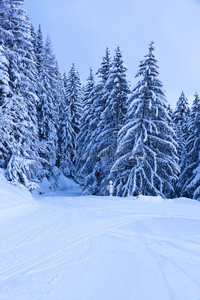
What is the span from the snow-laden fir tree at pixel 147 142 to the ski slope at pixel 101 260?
7.61 meters

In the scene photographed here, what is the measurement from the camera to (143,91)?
13.2 m

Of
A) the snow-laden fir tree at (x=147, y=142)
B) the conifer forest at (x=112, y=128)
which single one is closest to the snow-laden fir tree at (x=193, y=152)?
the conifer forest at (x=112, y=128)

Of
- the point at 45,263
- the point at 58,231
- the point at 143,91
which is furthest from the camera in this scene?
the point at 143,91

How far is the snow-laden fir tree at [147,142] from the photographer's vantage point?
487 inches

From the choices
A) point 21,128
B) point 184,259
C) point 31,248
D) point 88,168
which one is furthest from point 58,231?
point 88,168

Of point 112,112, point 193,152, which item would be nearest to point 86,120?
point 112,112

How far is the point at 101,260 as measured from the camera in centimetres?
281

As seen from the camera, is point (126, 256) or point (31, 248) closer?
point (126, 256)

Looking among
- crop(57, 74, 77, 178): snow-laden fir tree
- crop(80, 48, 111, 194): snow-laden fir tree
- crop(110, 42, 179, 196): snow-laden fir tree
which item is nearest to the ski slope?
crop(110, 42, 179, 196): snow-laden fir tree

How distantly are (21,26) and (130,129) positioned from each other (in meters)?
10.0

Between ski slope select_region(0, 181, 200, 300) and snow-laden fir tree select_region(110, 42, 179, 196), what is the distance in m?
7.61

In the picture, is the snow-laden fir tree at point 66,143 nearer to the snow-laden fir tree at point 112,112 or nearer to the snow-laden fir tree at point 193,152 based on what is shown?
the snow-laden fir tree at point 112,112

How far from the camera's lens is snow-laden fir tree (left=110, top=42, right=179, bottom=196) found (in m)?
12.4

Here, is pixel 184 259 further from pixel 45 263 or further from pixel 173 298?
pixel 45 263
